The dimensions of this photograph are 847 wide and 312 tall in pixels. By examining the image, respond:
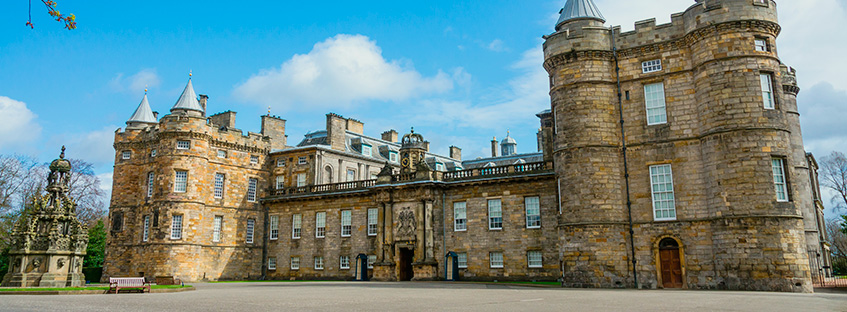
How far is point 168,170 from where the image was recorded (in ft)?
133

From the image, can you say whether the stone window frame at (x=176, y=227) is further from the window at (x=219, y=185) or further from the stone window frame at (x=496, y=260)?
the stone window frame at (x=496, y=260)

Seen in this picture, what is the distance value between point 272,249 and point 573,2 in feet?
90.4

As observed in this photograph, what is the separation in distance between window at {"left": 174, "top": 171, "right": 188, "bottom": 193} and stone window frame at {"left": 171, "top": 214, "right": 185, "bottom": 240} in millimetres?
1747

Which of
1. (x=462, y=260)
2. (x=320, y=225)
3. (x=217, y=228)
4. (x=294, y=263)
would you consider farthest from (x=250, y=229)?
(x=462, y=260)

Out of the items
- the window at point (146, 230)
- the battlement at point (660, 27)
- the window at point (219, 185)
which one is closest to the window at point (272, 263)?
the window at point (219, 185)

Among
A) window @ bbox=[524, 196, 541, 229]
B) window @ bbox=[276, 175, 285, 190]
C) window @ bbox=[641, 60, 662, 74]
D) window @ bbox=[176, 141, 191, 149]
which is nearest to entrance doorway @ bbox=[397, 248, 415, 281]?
window @ bbox=[524, 196, 541, 229]

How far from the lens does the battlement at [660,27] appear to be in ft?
81.8

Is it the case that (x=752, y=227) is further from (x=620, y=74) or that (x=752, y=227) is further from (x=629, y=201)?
(x=620, y=74)

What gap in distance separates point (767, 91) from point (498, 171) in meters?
15.2

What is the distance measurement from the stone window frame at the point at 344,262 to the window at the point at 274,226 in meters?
6.27

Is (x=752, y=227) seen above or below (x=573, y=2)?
below

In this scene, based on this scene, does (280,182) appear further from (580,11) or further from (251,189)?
(580,11)

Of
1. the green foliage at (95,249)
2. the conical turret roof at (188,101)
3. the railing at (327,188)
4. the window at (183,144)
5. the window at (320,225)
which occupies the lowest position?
the green foliage at (95,249)

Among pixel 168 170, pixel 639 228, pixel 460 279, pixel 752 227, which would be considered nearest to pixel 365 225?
pixel 460 279
